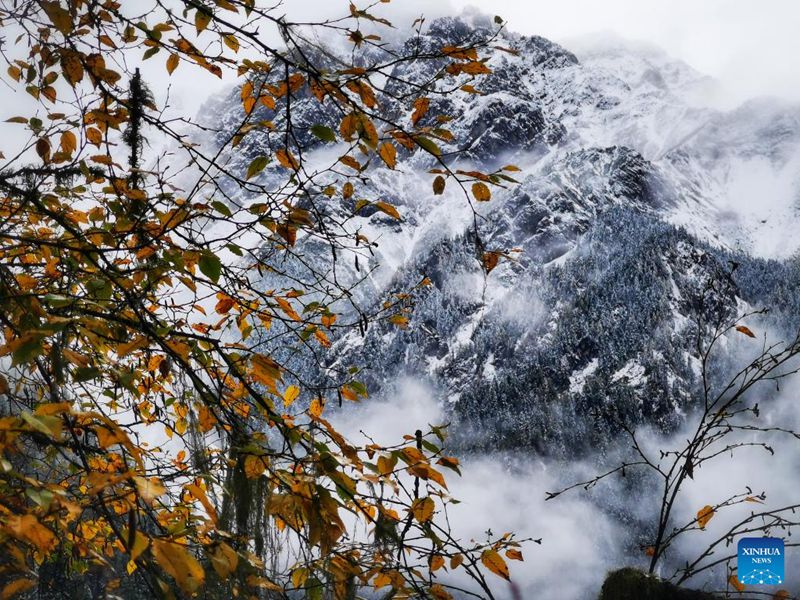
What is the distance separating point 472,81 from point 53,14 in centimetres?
132

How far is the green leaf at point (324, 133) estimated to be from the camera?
5.28 feet

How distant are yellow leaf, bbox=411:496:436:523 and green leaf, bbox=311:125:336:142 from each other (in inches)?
42.4

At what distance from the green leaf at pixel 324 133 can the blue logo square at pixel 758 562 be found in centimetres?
255

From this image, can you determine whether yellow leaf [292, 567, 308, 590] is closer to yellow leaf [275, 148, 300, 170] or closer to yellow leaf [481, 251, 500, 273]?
yellow leaf [481, 251, 500, 273]

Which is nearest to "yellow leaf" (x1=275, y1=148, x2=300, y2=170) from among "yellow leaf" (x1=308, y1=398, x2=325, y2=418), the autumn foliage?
the autumn foliage

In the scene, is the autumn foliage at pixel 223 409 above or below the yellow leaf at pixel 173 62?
below

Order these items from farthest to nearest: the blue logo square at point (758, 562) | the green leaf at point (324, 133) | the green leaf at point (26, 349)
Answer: the blue logo square at point (758, 562), the green leaf at point (324, 133), the green leaf at point (26, 349)

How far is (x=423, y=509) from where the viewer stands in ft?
5.67

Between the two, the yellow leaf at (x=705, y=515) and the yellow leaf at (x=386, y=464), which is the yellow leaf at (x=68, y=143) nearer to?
the yellow leaf at (x=386, y=464)

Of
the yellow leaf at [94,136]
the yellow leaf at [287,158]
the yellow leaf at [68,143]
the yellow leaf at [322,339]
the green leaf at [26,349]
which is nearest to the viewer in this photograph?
the green leaf at [26,349]

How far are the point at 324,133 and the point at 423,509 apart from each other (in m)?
1.13

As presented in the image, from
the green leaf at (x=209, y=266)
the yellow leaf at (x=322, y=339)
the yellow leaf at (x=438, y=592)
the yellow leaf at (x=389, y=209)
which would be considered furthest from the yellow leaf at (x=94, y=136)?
the yellow leaf at (x=438, y=592)

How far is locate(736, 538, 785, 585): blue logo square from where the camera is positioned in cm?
268

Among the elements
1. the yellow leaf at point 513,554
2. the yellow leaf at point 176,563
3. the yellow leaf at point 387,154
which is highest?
the yellow leaf at point 387,154
